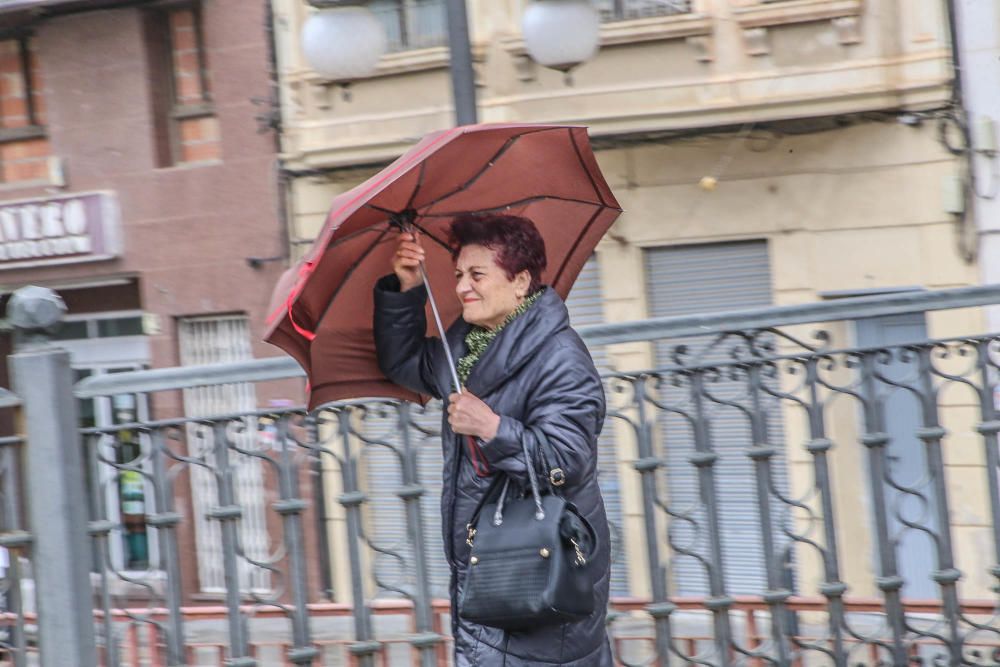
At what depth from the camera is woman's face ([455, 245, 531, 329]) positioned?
4.12 m

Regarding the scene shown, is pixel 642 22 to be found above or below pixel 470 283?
above

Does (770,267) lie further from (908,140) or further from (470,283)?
(470,283)

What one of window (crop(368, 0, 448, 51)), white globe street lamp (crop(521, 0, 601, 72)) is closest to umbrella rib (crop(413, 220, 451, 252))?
white globe street lamp (crop(521, 0, 601, 72))

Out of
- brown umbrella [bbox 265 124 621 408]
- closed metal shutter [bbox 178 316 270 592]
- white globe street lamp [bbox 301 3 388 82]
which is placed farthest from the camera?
closed metal shutter [bbox 178 316 270 592]

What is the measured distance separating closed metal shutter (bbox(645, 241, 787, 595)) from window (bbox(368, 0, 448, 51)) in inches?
112

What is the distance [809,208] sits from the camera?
39.7 ft

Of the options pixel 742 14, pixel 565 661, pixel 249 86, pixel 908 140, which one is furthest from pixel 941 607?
pixel 249 86

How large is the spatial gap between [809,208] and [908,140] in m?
0.94

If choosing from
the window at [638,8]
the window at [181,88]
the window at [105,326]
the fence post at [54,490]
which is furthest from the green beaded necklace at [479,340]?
the window at [105,326]

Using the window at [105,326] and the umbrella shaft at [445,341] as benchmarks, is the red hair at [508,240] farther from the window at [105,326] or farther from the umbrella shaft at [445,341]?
the window at [105,326]

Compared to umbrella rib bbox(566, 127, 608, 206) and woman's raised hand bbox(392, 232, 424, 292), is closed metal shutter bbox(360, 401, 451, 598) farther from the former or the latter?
umbrella rib bbox(566, 127, 608, 206)

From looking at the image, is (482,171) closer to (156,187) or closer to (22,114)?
(156,187)

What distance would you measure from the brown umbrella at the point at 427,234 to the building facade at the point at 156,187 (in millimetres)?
9682

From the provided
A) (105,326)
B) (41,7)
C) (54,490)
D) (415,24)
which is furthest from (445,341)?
(105,326)
